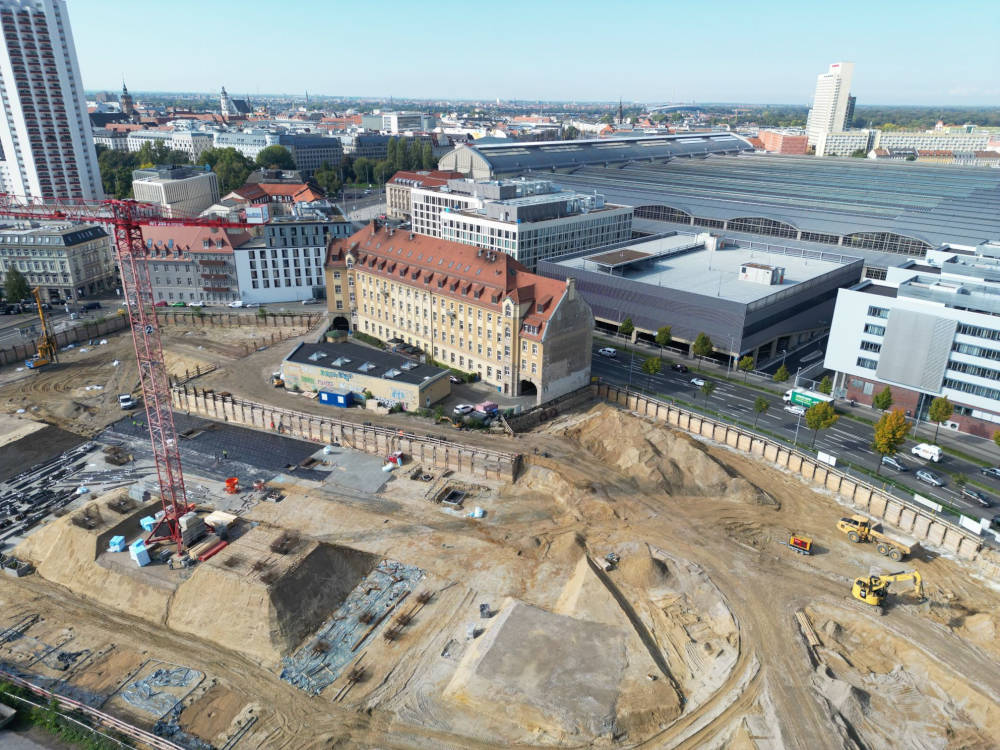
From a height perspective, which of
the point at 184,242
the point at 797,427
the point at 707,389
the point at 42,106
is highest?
the point at 42,106

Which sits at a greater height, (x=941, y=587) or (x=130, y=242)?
(x=130, y=242)

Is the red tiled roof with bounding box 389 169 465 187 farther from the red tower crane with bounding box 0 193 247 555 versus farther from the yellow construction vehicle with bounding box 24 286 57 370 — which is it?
the red tower crane with bounding box 0 193 247 555

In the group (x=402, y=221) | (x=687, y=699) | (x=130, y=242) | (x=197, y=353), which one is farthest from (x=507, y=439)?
(x=402, y=221)

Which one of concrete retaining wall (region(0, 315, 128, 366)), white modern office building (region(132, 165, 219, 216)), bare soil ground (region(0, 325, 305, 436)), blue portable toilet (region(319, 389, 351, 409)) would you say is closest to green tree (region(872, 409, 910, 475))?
blue portable toilet (region(319, 389, 351, 409))

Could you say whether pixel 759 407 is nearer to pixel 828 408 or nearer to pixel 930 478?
pixel 828 408

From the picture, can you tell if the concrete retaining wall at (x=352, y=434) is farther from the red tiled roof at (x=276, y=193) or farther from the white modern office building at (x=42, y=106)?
the white modern office building at (x=42, y=106)

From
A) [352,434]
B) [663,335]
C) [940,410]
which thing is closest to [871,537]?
[940,410]

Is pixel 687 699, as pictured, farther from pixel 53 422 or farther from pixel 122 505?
pixel 53 422
